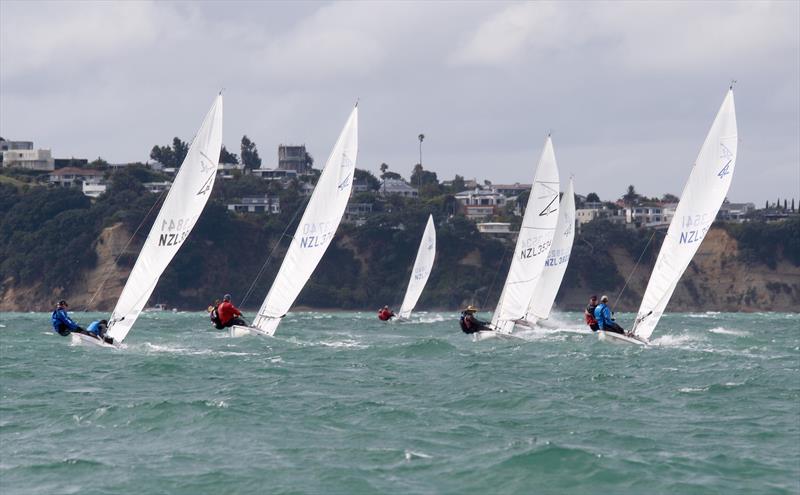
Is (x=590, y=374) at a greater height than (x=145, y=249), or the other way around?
(x=145, y=249)

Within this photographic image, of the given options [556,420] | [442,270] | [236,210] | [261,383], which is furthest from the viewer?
[236,210]

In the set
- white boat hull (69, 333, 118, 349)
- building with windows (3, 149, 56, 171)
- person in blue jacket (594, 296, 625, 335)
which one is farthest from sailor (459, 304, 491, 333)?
building with windows (3, 149, 56, 171)

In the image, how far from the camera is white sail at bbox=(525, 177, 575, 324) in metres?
52.8

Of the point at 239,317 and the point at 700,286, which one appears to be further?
the point at 700,286

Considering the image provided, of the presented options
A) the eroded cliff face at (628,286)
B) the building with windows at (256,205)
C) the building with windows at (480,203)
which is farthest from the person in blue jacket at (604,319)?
the building with windows at (480,203)

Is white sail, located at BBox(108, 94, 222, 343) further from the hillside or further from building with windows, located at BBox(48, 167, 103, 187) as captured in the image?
building with windows, located at BBox(48, 167, 103, 187)

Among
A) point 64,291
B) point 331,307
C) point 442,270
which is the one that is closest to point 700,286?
point 442,270

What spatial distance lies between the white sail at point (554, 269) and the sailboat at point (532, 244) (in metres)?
5.25

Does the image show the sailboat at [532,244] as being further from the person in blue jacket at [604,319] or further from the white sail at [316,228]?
the white sail at [316,228]

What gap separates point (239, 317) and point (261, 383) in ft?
34.0

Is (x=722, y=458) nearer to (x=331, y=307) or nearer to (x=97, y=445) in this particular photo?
(x=97, y=445)

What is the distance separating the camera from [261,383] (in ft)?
92.1

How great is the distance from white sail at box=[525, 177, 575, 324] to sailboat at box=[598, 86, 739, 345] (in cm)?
1375

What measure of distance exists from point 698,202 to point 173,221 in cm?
1362
